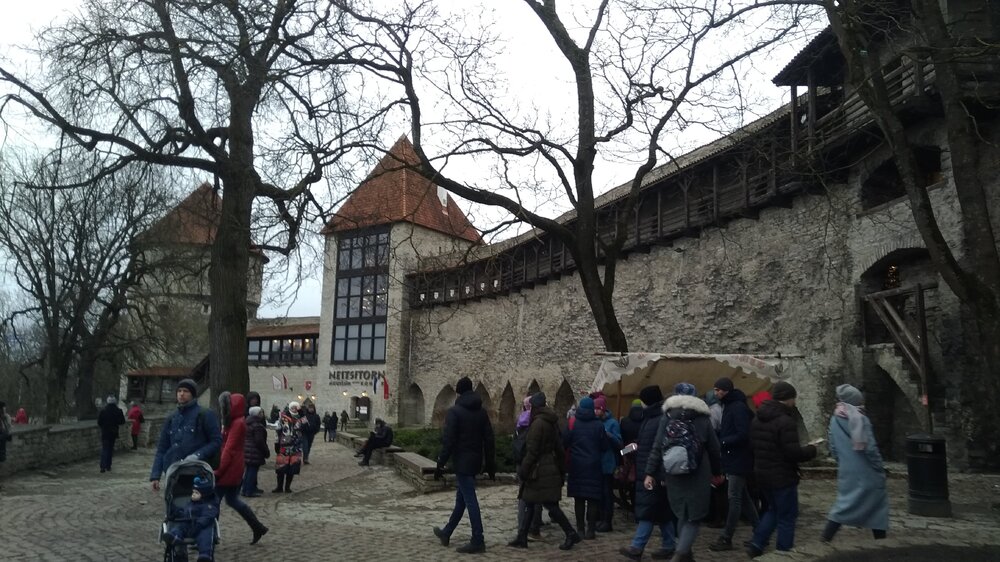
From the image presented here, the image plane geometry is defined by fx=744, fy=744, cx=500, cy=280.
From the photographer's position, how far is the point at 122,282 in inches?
893

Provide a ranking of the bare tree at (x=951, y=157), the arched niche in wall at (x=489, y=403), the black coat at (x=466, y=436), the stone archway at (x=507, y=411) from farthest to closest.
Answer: the arched niche in wall at (x=489, y=403) → the stone archway at (x=507, y=411) → the bare tree at (x=951, y=157) → the black coat at (x=466, y=436)

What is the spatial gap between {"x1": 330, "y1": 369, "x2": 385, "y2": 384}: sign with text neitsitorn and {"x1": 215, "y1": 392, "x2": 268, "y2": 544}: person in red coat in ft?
104

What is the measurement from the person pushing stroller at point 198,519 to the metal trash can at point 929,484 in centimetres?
687

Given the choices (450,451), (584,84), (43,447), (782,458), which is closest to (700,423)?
(782,458)

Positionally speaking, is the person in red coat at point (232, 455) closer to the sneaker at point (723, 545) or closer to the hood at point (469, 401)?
the hood at point (469, 401)

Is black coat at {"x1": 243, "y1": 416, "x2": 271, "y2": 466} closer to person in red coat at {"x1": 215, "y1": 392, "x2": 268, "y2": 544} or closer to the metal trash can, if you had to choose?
person in red coat at {"x1": 215, "y1": 392, "x2": 268, "y2": 544}

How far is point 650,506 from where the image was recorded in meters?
5.71

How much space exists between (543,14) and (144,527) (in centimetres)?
730

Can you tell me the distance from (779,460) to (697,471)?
0.70m

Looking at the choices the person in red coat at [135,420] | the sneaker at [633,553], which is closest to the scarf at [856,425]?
the sneaker at [633,553]

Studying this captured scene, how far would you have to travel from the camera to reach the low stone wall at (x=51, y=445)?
12.9m

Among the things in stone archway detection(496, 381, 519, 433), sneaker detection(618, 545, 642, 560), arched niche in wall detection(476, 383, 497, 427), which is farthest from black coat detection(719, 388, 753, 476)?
arched niche in wall detection(476, 383, 497, 427)

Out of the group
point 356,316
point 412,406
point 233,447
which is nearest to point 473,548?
point 233,447

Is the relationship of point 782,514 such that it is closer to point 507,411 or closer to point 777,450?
point 777,450
